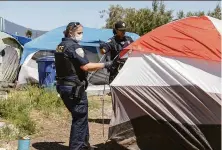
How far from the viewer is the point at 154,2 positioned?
29.2m

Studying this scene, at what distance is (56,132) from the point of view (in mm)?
6605

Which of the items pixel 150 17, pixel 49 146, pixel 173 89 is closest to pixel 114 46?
pixel 49 146

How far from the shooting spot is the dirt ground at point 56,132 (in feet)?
18.8

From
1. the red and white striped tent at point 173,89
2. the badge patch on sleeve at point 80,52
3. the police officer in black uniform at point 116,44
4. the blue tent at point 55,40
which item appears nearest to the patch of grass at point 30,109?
the police officer in black uniform at point 116,44

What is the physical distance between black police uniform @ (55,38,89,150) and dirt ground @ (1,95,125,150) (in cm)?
66

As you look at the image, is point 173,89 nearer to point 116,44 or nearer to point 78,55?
point 78,55

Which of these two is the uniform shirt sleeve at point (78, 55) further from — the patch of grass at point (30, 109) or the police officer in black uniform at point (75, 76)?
the patch of grass at point (30, 109)

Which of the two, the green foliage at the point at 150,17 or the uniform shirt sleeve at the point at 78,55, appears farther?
the green foliage at the point at 150,17

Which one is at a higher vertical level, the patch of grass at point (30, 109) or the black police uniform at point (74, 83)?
the black police uniform at point (74, 83)

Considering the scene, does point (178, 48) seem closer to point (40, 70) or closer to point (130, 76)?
point (130, 76)

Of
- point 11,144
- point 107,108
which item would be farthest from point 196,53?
point 107,108

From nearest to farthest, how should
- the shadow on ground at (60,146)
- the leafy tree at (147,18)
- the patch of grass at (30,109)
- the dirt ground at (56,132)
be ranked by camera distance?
1. the shadow on ground at (60,146)
2. the dirt ground at (56,132)
3. the patch of grass at (30,109)
4. the leafy tree at (147,18)

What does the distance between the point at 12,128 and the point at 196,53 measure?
10.7ft

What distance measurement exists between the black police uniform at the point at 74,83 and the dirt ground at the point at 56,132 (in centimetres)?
66
